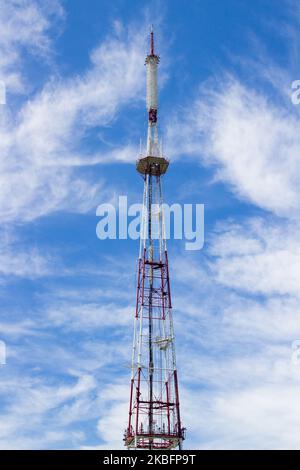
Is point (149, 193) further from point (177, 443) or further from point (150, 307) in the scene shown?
point (177, 443)

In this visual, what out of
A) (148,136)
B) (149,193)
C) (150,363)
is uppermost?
(148,136)

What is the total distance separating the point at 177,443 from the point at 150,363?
13105 mm

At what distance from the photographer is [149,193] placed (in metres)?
114

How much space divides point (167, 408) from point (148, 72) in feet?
186
